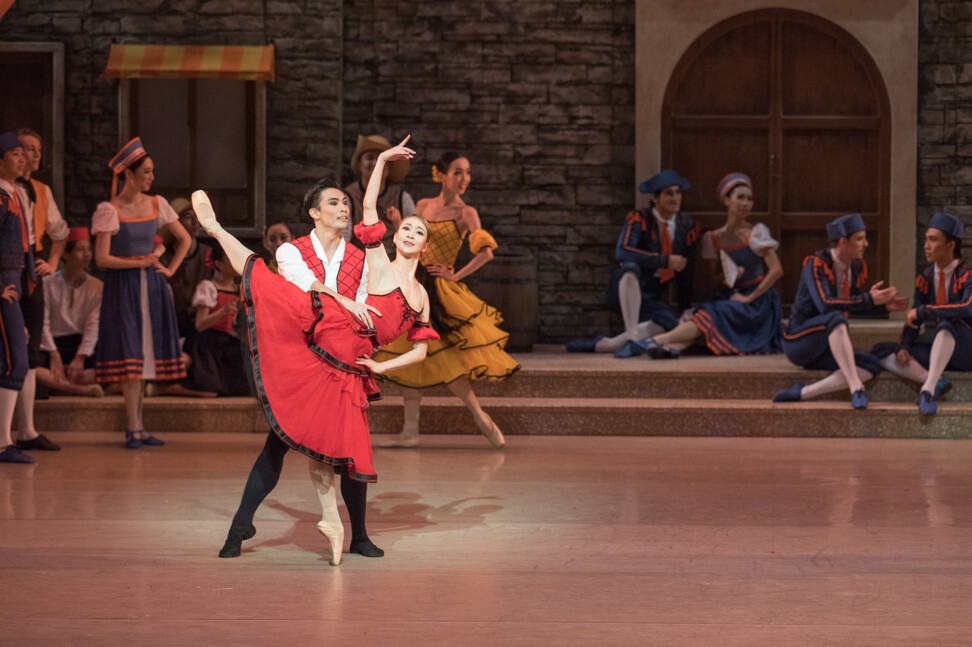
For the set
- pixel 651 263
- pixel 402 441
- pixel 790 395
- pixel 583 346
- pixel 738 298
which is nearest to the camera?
pixel 402 441

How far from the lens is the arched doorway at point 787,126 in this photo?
30.2 ft

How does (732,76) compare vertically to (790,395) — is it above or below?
above

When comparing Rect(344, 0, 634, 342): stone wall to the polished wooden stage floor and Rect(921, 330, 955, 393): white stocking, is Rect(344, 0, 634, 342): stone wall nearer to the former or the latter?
Rect(921, 330, 955, 393): white stocking

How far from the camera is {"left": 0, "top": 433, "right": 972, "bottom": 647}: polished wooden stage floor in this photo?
11.3ft

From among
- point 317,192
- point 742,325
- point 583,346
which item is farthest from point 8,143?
point 742,325

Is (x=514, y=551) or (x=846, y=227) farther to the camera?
(x=846, y=227)

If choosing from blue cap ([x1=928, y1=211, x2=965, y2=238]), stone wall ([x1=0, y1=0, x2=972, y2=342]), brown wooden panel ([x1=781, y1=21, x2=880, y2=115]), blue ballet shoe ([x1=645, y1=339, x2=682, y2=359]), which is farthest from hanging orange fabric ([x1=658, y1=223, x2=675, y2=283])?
blue cap ([x1=928, y1=211, x2=965, y2=238])

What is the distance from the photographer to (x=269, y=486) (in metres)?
4.26

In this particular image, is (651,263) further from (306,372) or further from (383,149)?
(306,372)

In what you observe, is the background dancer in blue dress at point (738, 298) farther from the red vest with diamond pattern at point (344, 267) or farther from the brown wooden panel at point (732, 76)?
the red vest with diamond pattern at point (344, 267)

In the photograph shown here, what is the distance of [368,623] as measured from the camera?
11.3ft

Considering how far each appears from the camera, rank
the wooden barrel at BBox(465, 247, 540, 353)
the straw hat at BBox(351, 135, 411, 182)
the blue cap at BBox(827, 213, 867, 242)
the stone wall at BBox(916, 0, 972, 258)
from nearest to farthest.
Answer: the blue cap at BBox(827, 213, 867, 242), the straw hat at BBox(351, 135, 411, 182), the wooden barrel at BBox(465, 247, 540, 353), the stone wall at BBox(916, 0, 972, 258)

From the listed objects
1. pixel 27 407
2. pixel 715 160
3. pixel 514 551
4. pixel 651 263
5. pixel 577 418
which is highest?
pixel 715 160

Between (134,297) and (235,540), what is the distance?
8.48 ft
